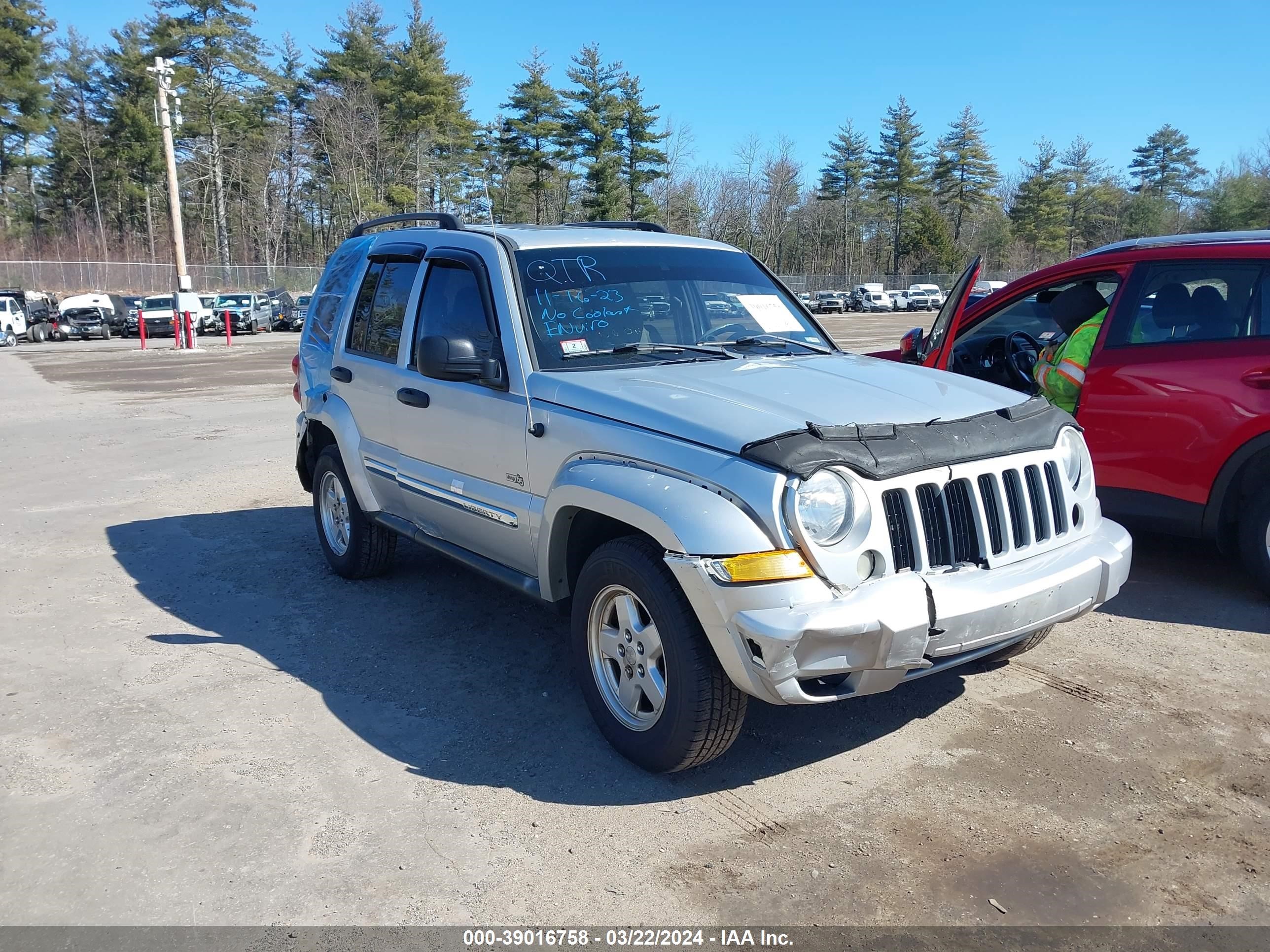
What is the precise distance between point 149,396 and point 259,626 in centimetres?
1320

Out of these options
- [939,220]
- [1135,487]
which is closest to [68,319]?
[1135,487]

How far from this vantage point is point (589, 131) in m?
57.0

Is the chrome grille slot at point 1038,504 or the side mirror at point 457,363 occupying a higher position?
the side mirror at point 457,363

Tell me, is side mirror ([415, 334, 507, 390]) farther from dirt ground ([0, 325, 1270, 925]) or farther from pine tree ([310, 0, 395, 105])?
pine tree ([310, 0, 395, 105])

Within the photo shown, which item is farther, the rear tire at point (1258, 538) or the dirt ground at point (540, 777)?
the rear tire at point (1258, 538)

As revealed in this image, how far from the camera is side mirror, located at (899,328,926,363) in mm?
6625

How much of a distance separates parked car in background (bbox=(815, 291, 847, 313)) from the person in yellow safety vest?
Result: 196 feet

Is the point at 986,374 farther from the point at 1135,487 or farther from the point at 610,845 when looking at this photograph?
the point at 610,845

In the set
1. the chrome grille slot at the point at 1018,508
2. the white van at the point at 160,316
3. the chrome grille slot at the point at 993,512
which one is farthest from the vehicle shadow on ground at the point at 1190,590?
the white van at the point at 160,316

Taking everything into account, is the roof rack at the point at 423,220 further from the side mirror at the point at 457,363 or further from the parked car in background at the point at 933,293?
the parked car in background at the point at 933,293

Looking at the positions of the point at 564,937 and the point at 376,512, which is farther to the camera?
the point at 376,512

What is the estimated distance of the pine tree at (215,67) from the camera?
57.0m

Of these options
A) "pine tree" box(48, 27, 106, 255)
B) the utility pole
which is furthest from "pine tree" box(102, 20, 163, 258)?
the utility pole

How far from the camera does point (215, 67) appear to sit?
59219 millimetres
